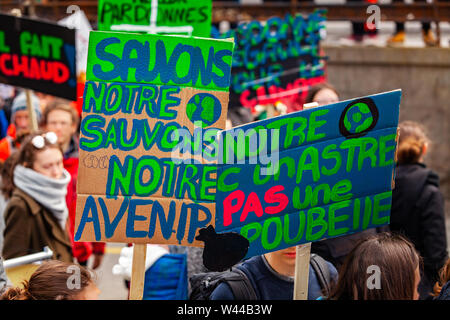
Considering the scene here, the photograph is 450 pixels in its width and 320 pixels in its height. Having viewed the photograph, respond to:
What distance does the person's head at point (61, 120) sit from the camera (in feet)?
17.3

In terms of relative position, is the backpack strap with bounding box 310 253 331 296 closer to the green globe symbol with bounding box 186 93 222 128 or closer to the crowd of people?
the crowd of people

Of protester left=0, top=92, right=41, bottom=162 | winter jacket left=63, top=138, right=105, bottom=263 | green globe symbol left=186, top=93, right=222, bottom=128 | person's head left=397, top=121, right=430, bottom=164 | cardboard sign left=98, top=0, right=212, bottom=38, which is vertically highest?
cardboard sign left=98, top=0, right=212, bottom=38

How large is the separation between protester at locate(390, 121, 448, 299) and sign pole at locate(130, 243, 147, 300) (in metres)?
1.75

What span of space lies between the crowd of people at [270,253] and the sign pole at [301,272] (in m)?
0.13

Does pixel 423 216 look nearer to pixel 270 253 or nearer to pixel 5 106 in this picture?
pixel 270 253

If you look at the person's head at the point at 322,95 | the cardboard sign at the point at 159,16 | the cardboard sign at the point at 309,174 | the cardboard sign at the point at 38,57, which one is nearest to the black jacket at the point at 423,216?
the person's head at the point at 322,95

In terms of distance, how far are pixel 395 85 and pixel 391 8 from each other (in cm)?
144

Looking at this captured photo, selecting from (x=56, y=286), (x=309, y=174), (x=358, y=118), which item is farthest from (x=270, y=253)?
(x=56, y=286)

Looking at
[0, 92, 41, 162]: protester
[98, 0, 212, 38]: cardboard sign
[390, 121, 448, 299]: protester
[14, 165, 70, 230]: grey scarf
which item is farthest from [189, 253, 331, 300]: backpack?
[0, 92, 41, 162]: protester

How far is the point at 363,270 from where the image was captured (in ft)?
8.04

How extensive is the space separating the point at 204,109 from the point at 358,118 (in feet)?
2.02

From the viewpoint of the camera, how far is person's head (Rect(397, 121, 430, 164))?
425 cm

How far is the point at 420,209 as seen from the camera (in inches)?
164

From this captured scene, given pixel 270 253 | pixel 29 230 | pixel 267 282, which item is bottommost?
pixel 29 230
